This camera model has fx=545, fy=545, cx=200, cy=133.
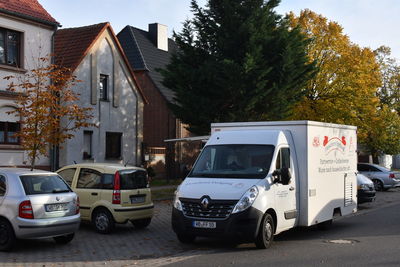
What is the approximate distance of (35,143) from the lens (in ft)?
52.8

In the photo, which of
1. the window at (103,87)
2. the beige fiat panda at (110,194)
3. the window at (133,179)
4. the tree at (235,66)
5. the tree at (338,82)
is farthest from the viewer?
the tree at (338,82)

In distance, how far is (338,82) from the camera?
97.5 ft

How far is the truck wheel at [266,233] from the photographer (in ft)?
34.5

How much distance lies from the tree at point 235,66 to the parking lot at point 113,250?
10.9 meters

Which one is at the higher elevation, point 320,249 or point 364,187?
point 364,187

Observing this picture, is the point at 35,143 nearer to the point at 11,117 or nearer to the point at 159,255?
the point at 11,117

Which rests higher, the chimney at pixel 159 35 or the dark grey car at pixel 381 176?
the chimney at pixel 159 35

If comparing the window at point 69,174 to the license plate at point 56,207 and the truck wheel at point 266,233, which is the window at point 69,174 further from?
the truck wheel at point 266,233

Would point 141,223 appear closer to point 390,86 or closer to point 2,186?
point 2,186

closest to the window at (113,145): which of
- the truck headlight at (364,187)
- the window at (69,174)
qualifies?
the truck headlight at (364,187)

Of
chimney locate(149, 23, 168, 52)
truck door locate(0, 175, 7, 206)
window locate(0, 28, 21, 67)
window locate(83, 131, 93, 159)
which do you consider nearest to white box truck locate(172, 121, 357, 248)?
truck door locate(0, 175, 7, 206)

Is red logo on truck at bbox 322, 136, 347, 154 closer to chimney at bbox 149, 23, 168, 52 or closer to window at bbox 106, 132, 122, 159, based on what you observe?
window at bbox 106, 132, 122, 159

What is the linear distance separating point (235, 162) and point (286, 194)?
125cm

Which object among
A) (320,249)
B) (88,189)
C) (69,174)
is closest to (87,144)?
(69,174)
